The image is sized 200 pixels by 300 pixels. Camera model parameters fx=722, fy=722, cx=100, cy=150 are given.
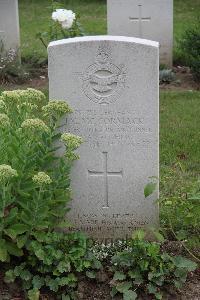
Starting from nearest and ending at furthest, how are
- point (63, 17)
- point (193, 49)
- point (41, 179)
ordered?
point (41, 179), point (63, 17), point (193, 49)

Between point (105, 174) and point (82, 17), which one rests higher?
point (105, 174)

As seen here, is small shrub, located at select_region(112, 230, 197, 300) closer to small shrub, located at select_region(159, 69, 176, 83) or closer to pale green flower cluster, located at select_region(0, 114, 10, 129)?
pale green flower cluster, located at select_region(0, 114, 10, 129)

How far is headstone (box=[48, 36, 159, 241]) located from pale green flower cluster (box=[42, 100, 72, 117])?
15 centimetres

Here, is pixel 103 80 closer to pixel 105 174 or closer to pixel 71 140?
pixel 71 140

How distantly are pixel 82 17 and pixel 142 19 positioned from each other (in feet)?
18.6

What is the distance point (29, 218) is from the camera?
14.1ft

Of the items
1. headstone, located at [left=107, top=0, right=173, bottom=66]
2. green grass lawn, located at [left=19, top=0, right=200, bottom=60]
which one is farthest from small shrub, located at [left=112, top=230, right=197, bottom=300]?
green grass lawn, located at [left=19, top=0, right=200, bottom=60]

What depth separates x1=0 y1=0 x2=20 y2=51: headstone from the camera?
995cm

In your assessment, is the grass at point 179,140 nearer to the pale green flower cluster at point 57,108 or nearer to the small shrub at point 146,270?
the small shrub at point 146,270

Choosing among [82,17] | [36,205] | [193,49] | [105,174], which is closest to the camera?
[36,205]

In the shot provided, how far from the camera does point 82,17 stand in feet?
51.3

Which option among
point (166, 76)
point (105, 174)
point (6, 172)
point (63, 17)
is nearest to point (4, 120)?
point (6, 172)

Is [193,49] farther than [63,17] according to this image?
Yes

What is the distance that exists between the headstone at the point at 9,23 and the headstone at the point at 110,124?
5.54 m
